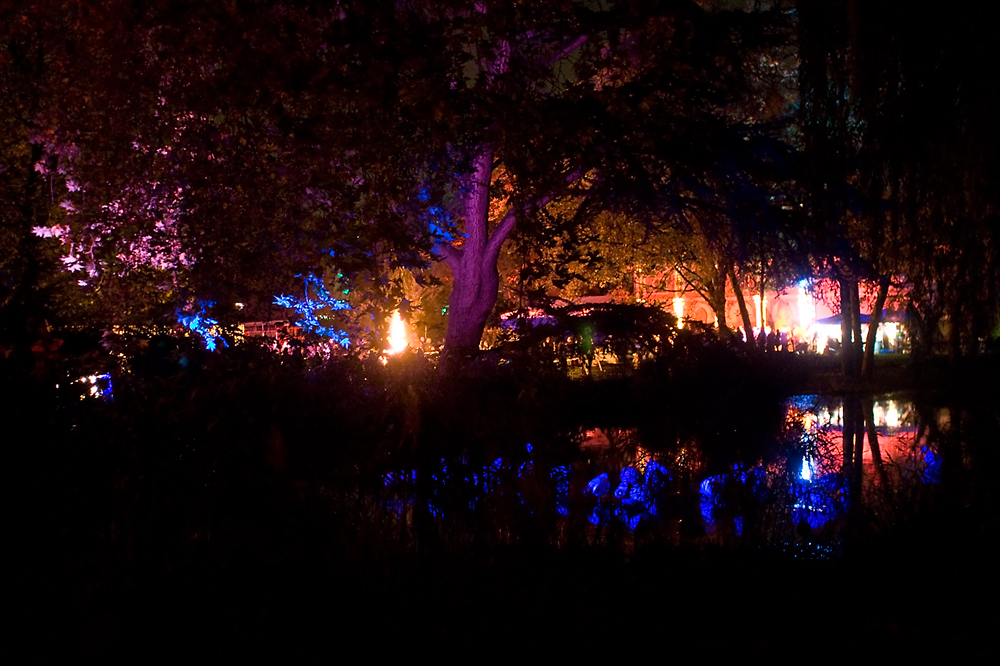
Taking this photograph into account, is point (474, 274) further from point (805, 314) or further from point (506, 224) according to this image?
point (805, 314)

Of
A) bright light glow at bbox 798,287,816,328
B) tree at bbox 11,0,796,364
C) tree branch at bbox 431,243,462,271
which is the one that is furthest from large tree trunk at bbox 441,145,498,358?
bright light glow at bbox 798,287,816,328

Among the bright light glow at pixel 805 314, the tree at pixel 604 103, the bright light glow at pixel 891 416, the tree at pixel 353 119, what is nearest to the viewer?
the tree at pixel 353 119

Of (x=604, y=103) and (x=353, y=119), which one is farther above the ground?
(x=604, y=103)

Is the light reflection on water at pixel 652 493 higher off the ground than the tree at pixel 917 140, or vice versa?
the tree at pixel 917 140

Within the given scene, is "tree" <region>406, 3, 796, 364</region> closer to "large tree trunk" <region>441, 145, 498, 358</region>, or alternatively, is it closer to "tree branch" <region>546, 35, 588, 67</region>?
"tree branch" <region>546, 35, 588, 67</region>

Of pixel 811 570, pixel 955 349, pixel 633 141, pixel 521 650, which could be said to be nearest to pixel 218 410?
pixel 521 650

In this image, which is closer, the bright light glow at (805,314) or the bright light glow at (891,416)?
the bright light glow at (891,416)

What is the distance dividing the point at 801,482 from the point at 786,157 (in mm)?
5988

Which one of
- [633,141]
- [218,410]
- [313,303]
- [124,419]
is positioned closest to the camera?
[124,419]

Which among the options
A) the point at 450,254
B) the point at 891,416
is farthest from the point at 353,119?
the point at 891,416

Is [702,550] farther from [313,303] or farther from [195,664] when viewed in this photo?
[313,303]

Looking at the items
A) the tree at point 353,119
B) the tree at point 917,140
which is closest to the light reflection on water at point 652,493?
the tree at point 917,140

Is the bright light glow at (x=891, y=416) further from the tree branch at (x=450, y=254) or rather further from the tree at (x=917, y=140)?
the tree at (x=917, y=140)

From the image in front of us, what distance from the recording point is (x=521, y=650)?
4.26 meters
